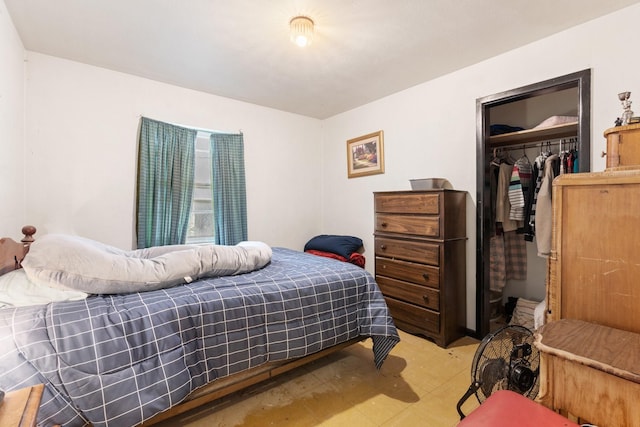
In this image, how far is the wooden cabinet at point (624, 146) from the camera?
1267mm

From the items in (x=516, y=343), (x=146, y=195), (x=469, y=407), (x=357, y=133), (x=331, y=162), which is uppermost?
(x=357, y=133)

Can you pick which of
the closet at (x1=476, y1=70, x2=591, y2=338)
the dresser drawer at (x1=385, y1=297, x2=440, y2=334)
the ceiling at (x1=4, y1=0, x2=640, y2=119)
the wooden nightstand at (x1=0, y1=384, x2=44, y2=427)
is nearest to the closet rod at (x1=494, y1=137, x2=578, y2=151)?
the closet at (x1=476, y1=70, x2=591, y2=338)

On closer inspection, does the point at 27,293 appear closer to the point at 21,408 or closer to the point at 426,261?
the point at 21,408

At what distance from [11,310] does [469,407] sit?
2319 millimetres

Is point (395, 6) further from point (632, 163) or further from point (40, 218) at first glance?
point (40, 218)

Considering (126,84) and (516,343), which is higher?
(126,84)

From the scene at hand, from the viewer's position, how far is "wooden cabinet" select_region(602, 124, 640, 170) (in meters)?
1.27

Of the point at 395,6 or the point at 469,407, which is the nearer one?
the point at 469,407

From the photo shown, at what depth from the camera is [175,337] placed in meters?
1.35

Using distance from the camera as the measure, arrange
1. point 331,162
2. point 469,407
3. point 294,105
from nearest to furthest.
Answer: point 469,407 < point 294,105 < point 331,162

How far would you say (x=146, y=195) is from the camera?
2771mm

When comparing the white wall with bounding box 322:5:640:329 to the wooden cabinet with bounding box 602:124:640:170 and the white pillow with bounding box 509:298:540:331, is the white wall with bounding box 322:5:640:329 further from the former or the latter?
the wooden cabinet with bounding box 602:124:640:170

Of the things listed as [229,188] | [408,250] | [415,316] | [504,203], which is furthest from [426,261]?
[229,188]

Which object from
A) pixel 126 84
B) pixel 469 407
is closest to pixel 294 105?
pixel 126 84
